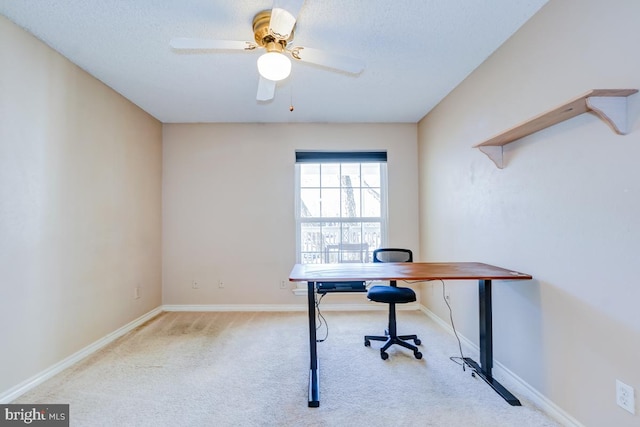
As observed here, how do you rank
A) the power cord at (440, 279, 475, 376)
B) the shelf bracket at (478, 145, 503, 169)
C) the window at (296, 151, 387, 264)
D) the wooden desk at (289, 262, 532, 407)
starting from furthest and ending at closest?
the window at (296, 151, 387, 264) → the power cord at (440, 279, 475, 376) → the shelf bracket at (478, 145, 503, 169) → the wooden desk at (289, 262, 532, 407)

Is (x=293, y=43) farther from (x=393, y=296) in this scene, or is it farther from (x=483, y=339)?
(x=483, y=339)

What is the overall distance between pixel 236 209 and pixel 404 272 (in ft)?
7.91

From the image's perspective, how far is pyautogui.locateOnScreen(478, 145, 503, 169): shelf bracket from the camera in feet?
6.72

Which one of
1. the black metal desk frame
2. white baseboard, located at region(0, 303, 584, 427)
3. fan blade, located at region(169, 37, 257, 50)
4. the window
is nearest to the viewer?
fan blade, located at region(169, 37, 257, 50)

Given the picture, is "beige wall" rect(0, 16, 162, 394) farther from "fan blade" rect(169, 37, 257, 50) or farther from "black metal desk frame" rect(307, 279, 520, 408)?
"black metal desk frame" rect(307, 279, 520, 408)

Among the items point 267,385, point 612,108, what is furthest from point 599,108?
point 267,385

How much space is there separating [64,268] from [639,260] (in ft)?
11.5

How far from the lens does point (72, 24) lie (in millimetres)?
1838

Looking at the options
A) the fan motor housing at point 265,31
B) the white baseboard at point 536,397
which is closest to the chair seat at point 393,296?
the white baseboard at point 536,397

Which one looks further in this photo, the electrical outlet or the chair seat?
the chair seat

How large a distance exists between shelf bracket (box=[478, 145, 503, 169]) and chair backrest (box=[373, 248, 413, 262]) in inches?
47.5

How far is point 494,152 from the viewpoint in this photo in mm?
Result: 2055

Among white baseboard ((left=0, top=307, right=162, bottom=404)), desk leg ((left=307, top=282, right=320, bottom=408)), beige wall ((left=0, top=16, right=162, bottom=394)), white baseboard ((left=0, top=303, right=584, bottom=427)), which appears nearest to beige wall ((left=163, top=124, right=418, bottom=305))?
white baseboard ((left=0, top=303, right=584, bottom=427))

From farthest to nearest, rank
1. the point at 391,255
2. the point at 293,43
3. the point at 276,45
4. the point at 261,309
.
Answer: the point at 261,309 < the point at 391,255 < the point at 293,43 < the point at 276,45
